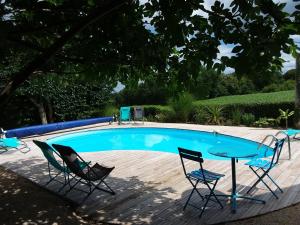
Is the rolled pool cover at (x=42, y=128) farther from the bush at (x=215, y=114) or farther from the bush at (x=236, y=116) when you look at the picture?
the bush at (x=236, y=116)

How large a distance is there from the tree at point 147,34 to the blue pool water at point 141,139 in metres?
8.05

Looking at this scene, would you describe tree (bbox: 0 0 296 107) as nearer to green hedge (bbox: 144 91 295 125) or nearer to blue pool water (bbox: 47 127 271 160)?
blue pool water (bbox: 47 127 271 160)

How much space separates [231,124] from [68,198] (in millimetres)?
10557

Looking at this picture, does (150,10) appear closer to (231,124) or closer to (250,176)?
(250,176)

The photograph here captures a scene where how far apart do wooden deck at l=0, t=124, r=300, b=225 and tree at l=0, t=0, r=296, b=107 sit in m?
2.12

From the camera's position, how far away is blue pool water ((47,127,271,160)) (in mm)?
12531

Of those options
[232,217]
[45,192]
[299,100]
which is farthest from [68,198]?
[299,100]

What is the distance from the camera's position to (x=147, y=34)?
4.07 metres

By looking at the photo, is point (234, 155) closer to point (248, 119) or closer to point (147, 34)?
point (147, 34)

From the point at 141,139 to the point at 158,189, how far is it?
8.46 meters

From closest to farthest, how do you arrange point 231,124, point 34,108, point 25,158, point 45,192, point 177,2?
point 177,2 → point 45,192 → point 25,158 → point 231,124 → point 34,108

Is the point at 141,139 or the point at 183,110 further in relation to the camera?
the point at 183,110

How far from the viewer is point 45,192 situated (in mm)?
6125

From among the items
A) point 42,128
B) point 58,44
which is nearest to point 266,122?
point 42,128
